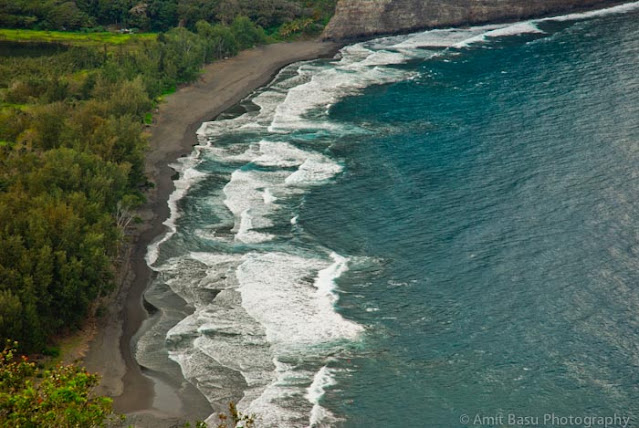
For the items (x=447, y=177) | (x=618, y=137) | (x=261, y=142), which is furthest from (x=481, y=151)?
(x=261, y=142)

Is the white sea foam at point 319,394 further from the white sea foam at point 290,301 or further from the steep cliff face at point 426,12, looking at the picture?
the steep cliff face at point 426,12

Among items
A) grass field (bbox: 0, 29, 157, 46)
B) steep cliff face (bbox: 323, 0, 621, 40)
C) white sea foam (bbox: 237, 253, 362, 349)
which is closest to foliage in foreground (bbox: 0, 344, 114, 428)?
white sea foam (bbox: 237, 253, 362, 349)

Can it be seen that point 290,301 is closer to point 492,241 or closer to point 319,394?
point 319,394

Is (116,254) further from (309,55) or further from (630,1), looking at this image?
(630,1)

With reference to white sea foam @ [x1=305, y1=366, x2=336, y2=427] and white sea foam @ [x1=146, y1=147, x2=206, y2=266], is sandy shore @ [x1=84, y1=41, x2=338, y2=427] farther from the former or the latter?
white sea foam @ [x1=305, y1=366, x2=336, y2=427]

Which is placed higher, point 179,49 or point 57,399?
point 179,49

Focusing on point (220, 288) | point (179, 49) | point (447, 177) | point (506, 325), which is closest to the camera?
point (506, 325)
